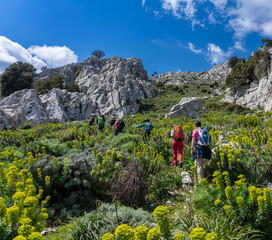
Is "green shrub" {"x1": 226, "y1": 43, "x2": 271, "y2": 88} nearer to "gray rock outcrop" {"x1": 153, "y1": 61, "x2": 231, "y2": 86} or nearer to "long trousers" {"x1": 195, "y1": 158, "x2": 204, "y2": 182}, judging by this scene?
"long trousers" {"x1": 195, "y1": 158, "x2": 204, "y2": 182}

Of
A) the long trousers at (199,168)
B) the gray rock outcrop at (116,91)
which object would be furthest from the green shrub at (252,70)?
the long trousers at (199,168)

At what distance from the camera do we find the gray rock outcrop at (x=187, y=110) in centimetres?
1762

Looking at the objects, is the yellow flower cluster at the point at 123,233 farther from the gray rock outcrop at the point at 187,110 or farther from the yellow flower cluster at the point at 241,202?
the gray rock outcrop at the point at 187,110

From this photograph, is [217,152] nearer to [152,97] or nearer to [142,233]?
[142,233]

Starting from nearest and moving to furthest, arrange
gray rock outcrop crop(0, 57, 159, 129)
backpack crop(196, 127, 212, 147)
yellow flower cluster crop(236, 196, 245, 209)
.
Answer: yellow flower cluster crop(236, 196, 245, 209)
backpack crop(196, 127, 212, 147)
gray rock outcrop crop(0, 57, 159, 129)

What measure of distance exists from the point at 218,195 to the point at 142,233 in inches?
86.2

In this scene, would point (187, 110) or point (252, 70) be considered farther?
point (252, 70)

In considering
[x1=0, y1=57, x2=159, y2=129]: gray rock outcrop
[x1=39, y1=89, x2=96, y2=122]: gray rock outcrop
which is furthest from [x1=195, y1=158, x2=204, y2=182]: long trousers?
[x1=39, y1=89, x2=96, y2=122]: gray rock outcrop

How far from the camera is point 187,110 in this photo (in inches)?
722

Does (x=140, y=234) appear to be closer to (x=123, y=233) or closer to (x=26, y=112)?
(x=123, y=233)

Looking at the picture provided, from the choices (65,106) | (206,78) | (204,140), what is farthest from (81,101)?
(206,78)

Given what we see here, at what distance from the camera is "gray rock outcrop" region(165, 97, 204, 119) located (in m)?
17.6

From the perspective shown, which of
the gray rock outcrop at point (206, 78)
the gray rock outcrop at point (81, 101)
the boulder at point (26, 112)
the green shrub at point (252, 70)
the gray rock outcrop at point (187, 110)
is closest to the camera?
the gray rock outcrop at point (187, 110)

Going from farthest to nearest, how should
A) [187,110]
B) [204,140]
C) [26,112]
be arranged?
[26,112] < [187,110] < [204,140]
